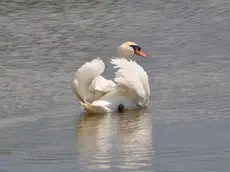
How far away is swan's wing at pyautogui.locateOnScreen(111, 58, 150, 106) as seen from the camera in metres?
12.6

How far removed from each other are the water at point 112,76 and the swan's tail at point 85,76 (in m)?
0.29

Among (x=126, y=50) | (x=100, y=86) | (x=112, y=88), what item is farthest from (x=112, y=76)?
(x=100, y=86)

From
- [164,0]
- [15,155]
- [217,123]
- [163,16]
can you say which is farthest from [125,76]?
[164,0]

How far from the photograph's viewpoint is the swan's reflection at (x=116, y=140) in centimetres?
991

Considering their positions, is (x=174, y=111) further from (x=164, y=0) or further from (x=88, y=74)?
(x=164, y=0)

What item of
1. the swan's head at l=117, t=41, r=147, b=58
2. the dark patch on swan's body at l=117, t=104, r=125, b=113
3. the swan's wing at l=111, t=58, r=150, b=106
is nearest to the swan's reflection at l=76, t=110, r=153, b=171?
the dark patch on swan's body at l=117, t=104, r=125, b=113

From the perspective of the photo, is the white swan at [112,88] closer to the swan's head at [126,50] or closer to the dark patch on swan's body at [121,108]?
the dark patch on swan's body at [121,108]

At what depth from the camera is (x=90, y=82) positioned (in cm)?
1288

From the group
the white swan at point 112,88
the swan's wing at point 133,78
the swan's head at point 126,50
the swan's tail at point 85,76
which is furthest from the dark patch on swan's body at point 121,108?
the swan's head at point 126,50

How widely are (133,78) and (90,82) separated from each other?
0.63 metres

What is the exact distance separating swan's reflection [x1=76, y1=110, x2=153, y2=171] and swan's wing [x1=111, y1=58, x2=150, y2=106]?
237mm

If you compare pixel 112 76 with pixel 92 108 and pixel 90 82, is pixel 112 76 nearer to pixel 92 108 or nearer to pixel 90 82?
pixel 90 82

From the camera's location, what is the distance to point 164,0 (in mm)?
20625

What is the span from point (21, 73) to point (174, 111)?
361cm
